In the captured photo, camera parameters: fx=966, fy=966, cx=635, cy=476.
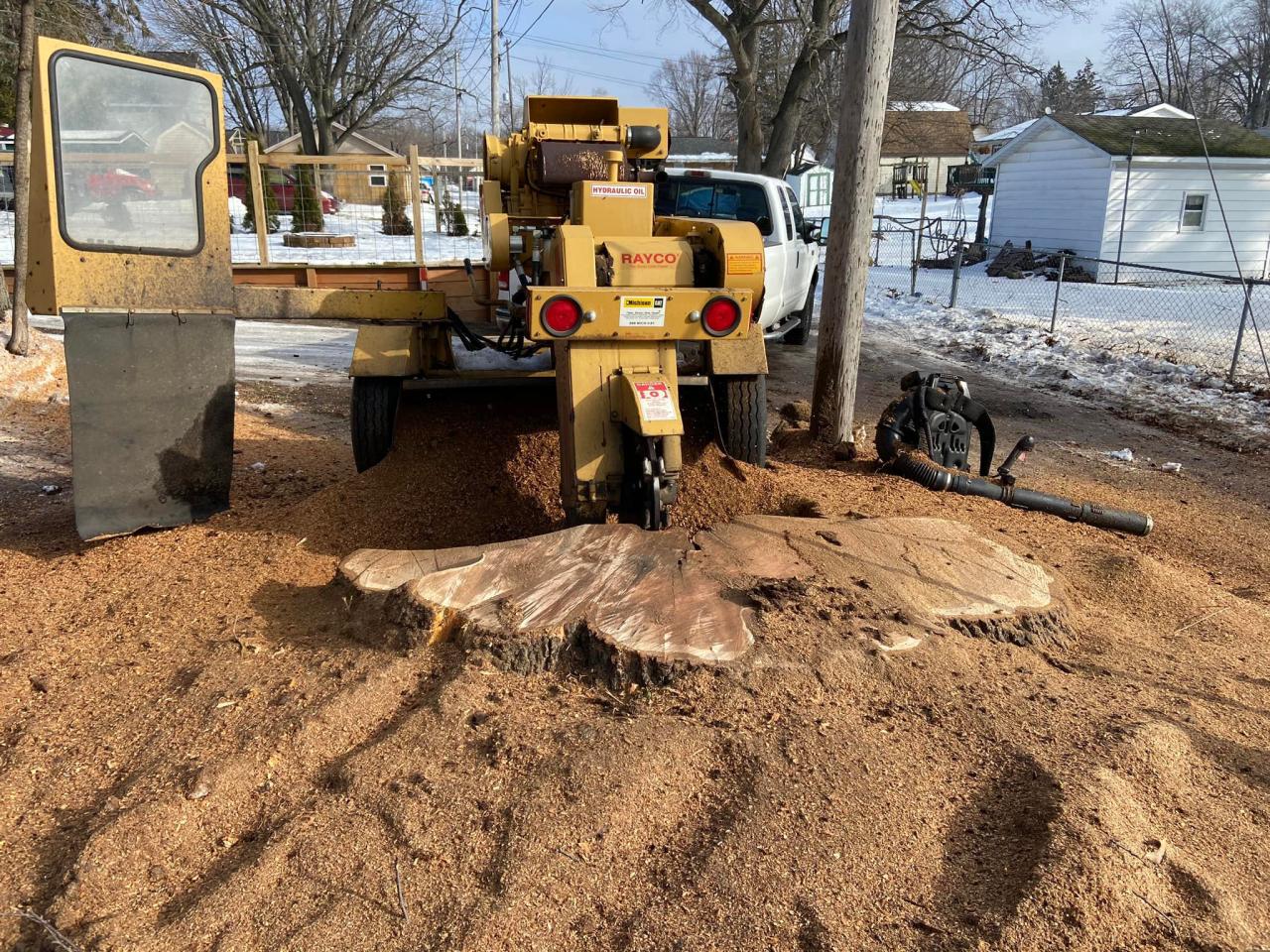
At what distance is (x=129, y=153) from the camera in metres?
4.30

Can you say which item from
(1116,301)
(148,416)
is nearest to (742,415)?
(148,416)

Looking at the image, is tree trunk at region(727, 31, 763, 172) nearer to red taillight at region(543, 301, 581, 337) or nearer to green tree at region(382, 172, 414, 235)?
green tree at region(382, 172, 414, 235)

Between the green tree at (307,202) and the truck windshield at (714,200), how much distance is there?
781 cm

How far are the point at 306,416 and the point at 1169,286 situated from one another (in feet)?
61.9

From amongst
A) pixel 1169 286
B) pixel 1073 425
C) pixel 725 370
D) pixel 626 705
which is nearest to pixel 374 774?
pixel 626 705

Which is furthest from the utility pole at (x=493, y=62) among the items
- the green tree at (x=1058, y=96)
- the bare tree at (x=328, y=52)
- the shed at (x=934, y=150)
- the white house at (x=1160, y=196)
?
the green tree at (x=1058, y=96)

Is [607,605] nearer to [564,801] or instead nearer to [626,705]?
[626,705]

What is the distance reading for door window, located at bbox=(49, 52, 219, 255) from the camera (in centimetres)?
412

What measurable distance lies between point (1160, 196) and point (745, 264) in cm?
2228

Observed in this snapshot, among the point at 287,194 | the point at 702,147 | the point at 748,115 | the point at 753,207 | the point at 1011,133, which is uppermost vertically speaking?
the point at 702,147

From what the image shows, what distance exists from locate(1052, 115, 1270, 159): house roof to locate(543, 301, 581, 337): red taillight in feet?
73.1

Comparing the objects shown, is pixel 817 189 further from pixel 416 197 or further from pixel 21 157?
pixel 21 157

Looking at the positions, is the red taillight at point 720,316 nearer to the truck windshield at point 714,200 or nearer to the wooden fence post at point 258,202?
the truck windshield at point 714,200

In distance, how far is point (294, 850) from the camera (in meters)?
2.43
